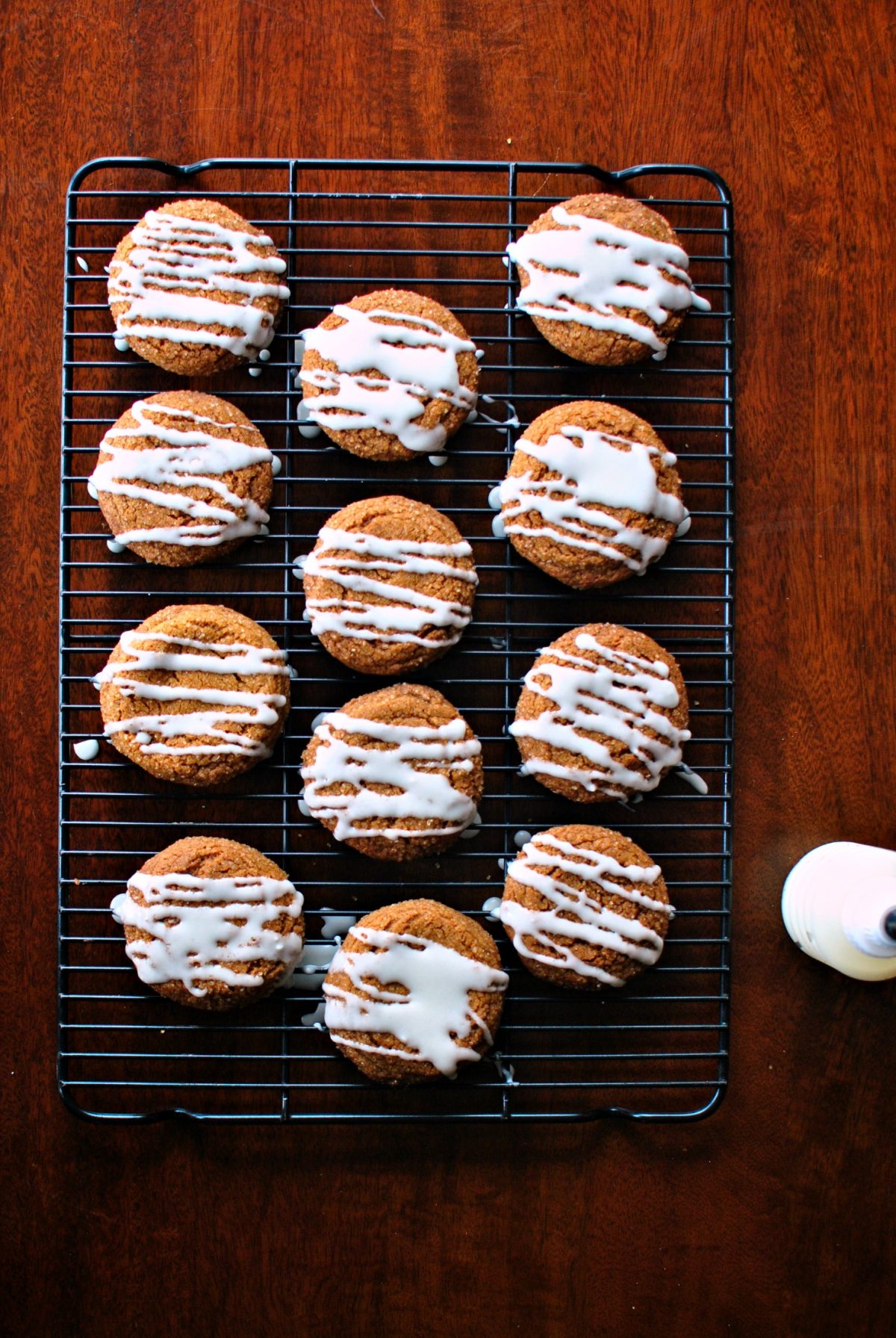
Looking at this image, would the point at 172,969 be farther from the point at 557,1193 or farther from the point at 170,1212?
the point at 557,1193

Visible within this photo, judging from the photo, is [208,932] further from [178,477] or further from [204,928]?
[178,477]

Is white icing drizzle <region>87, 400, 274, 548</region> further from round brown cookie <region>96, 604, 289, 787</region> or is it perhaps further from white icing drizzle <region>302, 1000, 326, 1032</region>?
white icing drizzle <region>302, 1000, 326, 1032</region>

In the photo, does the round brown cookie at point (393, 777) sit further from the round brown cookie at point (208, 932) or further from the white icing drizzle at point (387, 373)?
the white icing drizzle at point (387, 373)

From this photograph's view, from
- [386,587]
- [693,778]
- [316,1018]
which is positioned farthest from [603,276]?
[316,1018]

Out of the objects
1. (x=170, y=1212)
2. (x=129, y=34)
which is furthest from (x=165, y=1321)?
(x=129, y=34)

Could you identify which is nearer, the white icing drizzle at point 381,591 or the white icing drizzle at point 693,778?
the white icing drizzle at point 381,591

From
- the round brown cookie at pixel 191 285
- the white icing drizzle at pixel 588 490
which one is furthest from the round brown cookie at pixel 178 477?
the white icing drizzle at pixel 588 490
